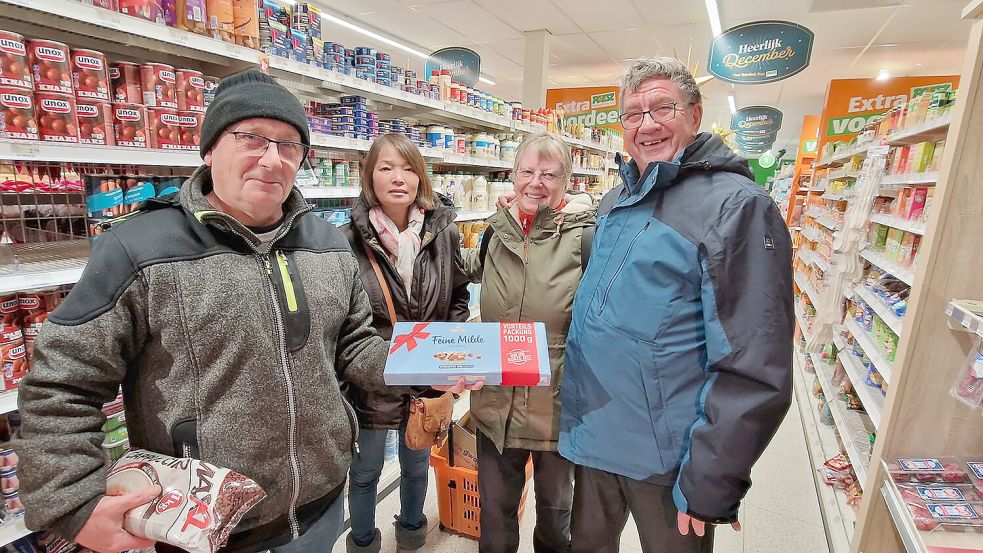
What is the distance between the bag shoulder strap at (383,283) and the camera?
1.82 m

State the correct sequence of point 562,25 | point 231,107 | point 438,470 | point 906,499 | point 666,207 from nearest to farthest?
point 231,107
point 666,207
point 906,499
point 438,470
point 562,25

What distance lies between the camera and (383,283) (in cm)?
182

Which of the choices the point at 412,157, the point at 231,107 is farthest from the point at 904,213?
the point at 231,107

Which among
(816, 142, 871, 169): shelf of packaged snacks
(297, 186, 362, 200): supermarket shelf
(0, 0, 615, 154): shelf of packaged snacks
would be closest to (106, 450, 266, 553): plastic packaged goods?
(0, 0, 615, 154): shelf of packaged snacks

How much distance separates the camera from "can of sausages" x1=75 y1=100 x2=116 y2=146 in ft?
4.97

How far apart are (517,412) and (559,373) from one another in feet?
0.70

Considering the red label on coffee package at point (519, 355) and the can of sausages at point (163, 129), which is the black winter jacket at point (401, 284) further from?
the can of sausages at point (163, 129)

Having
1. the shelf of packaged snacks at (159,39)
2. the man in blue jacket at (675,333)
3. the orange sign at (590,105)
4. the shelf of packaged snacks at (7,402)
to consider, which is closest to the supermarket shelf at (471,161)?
the shelf of packaged snacks at (159,39)

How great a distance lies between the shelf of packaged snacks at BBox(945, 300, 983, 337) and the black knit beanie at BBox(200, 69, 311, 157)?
1.88 metres

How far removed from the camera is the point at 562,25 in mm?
6492

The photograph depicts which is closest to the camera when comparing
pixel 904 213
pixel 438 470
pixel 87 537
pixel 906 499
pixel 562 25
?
pixel 87 537

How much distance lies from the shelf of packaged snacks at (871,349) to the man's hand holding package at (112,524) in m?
2.63

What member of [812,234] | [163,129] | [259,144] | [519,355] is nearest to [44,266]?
[163,129]

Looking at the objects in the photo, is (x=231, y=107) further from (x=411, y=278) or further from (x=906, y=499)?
(x=906, y=499)
